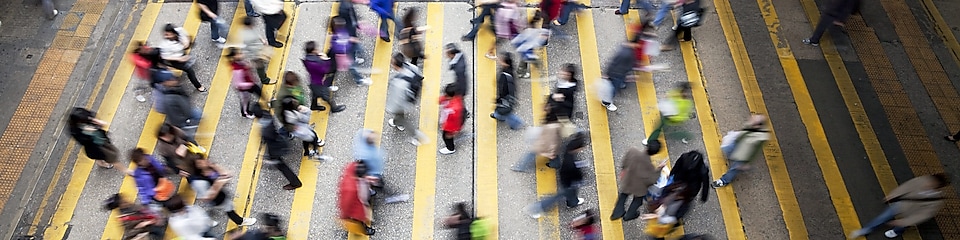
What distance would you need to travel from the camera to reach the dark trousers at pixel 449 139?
8833 mm

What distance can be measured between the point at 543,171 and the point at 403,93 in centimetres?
217

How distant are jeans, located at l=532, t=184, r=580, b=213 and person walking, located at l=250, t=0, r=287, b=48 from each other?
5.01m

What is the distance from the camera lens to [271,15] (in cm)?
1024

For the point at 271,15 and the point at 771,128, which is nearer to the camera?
the point at 771,128

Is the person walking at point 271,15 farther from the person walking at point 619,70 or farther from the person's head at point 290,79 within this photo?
the person walking at point 619,70

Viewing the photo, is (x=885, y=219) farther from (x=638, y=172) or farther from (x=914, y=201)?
(x=638, y=172)

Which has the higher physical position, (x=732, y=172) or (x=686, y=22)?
(x=686, y=22)

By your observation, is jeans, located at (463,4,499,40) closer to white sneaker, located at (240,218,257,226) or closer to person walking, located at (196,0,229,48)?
person walking, located at (196,0,229,48)

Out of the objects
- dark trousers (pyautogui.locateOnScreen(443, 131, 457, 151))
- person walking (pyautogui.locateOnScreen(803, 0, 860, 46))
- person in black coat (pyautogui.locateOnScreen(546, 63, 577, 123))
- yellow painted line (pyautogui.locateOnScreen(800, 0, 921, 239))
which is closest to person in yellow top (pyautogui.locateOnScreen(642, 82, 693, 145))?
person in black coat (pyautogui.locateOnScreen(546, 63, 577, 123))

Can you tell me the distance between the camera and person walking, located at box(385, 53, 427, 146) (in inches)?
334

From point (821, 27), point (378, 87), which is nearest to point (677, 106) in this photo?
point (821, 27)

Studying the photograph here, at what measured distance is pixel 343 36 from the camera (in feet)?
31.0

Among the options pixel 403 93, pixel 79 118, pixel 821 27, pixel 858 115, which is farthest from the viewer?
pixel 821 27

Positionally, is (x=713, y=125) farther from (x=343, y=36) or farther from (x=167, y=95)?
(x=167, y=95)
